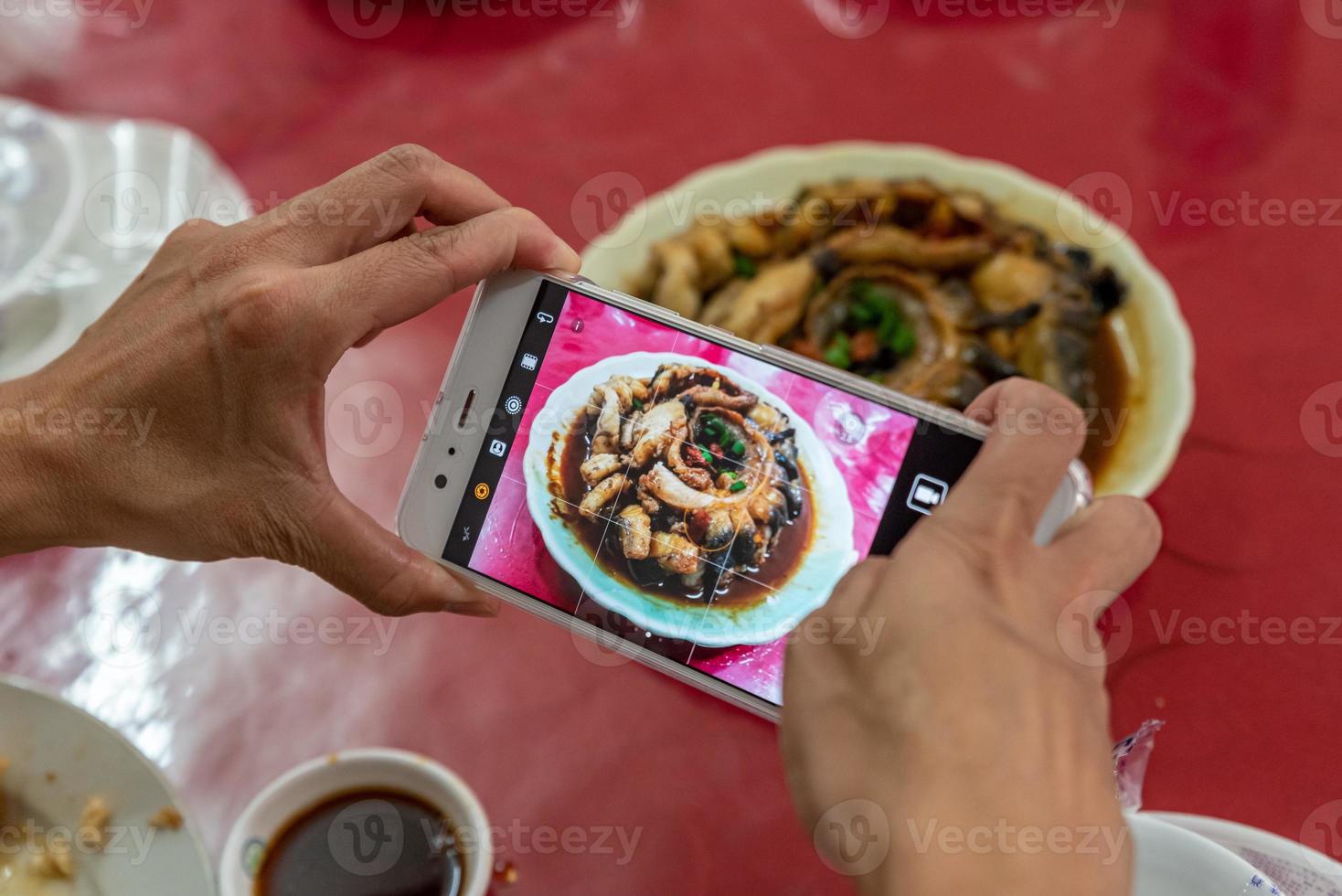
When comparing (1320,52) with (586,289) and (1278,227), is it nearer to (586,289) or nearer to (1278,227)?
(1278,227)

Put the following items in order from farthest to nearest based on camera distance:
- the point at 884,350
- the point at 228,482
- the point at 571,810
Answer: the point at 884,350, the point at 571,810, the point at 228,482

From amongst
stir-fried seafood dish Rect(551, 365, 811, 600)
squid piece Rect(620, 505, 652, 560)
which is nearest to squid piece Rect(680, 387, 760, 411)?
stir-fried seafood dish Rect(551, 365, 811, 600)

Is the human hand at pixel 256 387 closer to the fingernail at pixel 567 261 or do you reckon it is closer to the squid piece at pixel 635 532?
the fingernail at pixel 567 261

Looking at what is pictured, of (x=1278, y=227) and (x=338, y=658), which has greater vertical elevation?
(x=1278, y=227)

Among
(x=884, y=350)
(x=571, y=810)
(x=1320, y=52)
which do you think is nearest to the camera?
(x=571, y=810)

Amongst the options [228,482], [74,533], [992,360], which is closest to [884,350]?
[992,360]

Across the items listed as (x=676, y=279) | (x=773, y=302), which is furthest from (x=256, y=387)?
(x=773, y=302)
